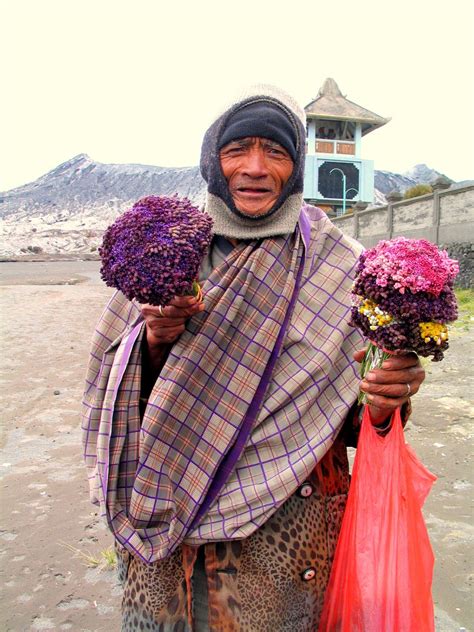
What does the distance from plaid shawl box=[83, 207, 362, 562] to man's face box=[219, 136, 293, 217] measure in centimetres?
14

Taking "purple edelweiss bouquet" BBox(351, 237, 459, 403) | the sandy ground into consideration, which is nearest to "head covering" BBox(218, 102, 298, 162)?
"purple edelweiss bouquet" BBox(351, 237, 459, 403)

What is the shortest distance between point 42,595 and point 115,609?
17.6 inches

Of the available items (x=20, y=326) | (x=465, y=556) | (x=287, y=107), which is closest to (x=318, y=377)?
(x=287, y=107)

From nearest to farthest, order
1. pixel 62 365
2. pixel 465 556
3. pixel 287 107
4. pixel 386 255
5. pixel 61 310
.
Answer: pixel 386 255, pixel 287 107, pixel 465 556, pixel 62 365, pixel 61 310

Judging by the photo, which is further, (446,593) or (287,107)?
(446,593)

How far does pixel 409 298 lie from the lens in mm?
1271

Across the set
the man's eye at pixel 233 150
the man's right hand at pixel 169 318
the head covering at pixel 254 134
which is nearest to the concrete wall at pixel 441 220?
the head covering at pixel 254 134

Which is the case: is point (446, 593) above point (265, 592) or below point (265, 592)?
below

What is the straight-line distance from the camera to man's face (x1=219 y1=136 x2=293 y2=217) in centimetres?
160

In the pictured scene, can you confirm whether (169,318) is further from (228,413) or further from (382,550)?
(382,550)

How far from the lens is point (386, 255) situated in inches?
51.9

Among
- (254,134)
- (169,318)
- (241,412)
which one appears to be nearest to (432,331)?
(241,412)

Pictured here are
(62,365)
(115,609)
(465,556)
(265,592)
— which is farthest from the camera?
(62,365)

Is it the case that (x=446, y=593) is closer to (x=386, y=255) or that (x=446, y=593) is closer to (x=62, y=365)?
(x=386, y=255)
